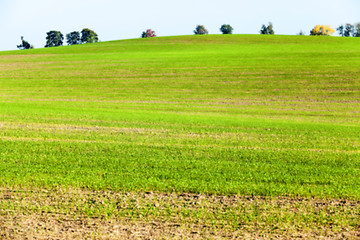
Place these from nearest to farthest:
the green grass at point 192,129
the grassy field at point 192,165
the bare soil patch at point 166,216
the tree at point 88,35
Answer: the bare soil patch at point 166,216
the grassy field at point 192,165
the green grass at point 192,129
the tree at point 88,35

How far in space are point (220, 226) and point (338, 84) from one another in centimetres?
2743

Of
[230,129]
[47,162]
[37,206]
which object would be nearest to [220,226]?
[37,206]

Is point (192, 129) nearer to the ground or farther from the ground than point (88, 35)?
nearer to the ground

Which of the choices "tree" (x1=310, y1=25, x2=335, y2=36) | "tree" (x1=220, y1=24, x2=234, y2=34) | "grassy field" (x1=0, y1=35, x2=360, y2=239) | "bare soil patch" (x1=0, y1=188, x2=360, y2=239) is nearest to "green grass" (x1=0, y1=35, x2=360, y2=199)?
"grassy field" (x1=0, y1=35, x2=360, y2=239)

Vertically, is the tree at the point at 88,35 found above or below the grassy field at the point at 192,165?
above

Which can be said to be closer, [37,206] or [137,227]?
[137,227]

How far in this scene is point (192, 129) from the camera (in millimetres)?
15312

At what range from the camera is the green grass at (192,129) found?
28.4ft

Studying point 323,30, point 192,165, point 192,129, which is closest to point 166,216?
point 192,165

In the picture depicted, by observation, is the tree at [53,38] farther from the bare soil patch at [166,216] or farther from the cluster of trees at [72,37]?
the bare soil patch at [166,216]

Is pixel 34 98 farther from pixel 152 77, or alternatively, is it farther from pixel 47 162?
pixel 47 162

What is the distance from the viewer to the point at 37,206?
692cm

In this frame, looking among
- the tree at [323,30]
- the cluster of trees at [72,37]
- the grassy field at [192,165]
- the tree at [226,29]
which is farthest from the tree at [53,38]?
the grassy field at [192,165]

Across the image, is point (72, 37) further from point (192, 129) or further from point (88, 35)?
point (192, 129)
